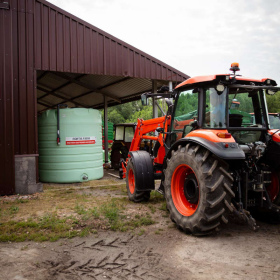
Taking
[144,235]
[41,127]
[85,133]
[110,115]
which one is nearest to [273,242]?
[144,235]

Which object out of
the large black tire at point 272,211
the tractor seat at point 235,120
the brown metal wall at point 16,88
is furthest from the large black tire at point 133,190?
the brown metal wall at point 16,88

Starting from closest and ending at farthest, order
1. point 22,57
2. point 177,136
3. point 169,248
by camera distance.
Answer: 1. point 169,248
2. point 177,136
3. point 22,57

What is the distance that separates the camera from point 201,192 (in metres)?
3.97

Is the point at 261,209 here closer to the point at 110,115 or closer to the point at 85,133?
the point at 85,133

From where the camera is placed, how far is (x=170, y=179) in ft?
15.4

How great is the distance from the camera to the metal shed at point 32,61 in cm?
707

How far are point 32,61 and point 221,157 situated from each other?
5.61 metres

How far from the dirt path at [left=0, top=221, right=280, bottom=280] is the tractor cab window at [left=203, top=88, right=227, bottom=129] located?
1.58 m

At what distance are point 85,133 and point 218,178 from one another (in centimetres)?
577

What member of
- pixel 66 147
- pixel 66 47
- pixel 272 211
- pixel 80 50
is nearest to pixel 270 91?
pixel 272 211

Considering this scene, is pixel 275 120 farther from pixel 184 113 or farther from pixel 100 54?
pixel 100 54

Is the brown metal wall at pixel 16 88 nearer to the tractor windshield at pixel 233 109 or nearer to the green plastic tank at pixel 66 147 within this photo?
the green plastic tank at pixel 66 147

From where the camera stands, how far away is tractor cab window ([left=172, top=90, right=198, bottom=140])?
482 cm

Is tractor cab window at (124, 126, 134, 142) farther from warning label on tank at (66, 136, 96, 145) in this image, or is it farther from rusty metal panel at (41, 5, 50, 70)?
rusty metal panel at (41, 5, 50, 70)
